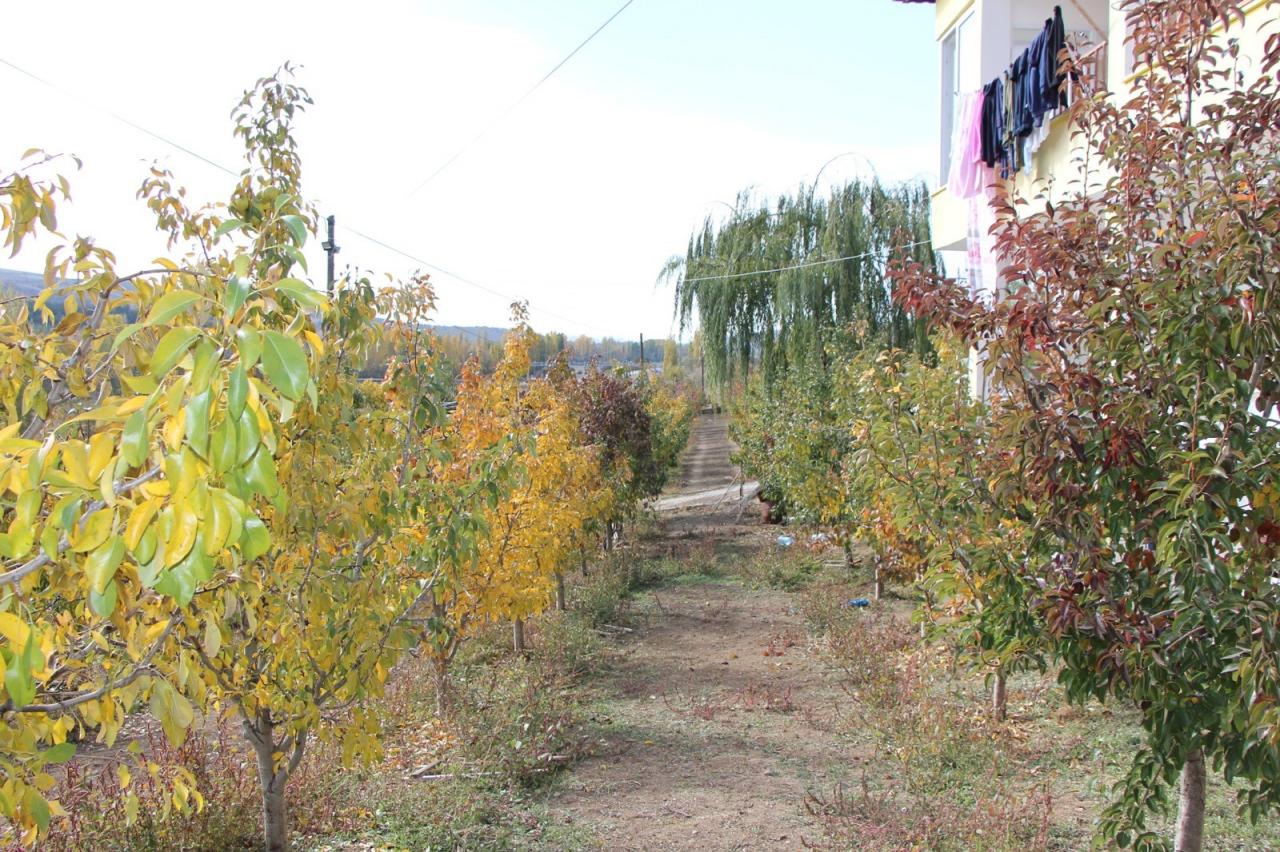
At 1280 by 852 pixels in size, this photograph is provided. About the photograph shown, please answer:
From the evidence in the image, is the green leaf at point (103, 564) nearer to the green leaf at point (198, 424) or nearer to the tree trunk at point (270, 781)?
the green leaf at point (198, 424)

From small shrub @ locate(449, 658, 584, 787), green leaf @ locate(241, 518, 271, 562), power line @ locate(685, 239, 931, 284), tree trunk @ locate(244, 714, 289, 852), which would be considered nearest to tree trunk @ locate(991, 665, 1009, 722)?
small shrub @ locate(449, 658, 584, 787)

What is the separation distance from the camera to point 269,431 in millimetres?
1008

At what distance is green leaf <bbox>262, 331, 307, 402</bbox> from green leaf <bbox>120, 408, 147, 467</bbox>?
153 mm

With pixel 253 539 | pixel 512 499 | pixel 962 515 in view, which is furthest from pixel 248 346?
pixel 512 499

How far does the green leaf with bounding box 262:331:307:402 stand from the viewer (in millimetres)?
898

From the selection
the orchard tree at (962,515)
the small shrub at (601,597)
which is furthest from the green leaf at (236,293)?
the small shrub at (601,597)

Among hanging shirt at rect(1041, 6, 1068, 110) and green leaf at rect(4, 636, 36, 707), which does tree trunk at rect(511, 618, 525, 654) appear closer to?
hanging shirt at rect(1041, 6, 1068, 110)

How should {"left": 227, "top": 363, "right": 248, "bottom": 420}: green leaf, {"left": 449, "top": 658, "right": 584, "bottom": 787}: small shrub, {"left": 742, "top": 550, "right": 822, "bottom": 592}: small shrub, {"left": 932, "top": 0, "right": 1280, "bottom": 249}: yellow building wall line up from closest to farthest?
1. {"left": 227, "top": 363, "right": 248, "bottom": 420}: green leaf
2. {"left": 932, "top": 0, "right": 1280, "bottom": 249}: yellow building wall
3. {"left": 449, "top": 658, "right": 584, "bottom": 787}: small shrub
4. {"left": 742, "top": 550, "right": 822, "bottom": 592}: small shrub

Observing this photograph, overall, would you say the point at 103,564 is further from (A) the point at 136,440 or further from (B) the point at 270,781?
(B) the point at 270,781

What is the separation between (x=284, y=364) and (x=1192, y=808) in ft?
11.0

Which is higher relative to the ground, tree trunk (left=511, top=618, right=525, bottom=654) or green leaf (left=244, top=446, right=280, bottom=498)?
green leaf (left=244, top=446, right=280, bottom=498)

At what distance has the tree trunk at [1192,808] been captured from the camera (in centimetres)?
297

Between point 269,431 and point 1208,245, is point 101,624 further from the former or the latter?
point 1208,245

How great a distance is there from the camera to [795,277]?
46.9 feet
